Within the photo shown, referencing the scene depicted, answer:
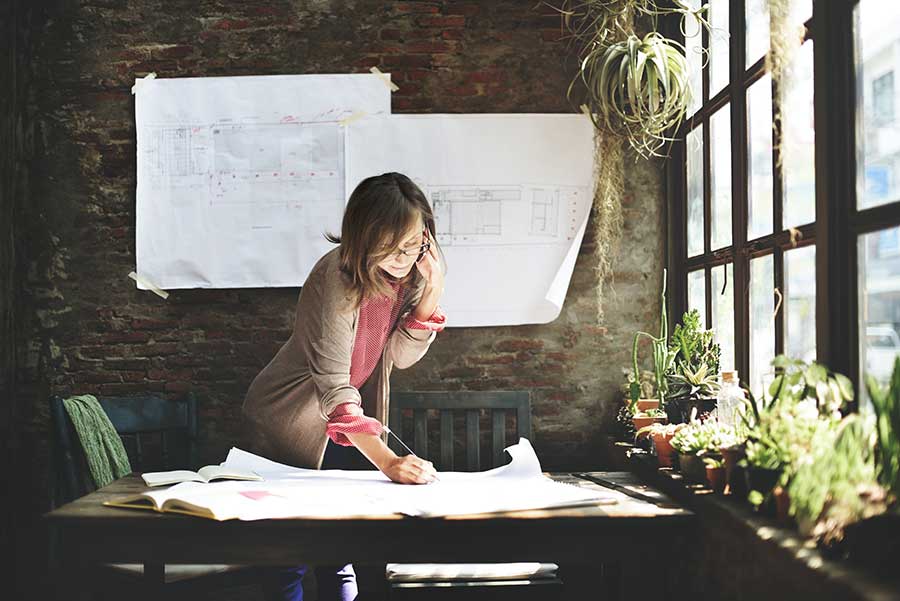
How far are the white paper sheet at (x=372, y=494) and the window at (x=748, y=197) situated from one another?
68 centimetres

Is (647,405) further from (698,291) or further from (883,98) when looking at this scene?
(883,98)

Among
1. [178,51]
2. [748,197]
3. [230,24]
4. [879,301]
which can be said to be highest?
[230,24]

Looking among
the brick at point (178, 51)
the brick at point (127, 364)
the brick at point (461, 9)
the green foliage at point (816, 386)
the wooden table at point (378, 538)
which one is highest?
the brick at point (461, 9)

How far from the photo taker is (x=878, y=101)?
1.84m

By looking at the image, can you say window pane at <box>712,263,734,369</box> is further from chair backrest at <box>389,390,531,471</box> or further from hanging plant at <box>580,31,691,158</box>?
chair backrest at <box>389,390,531,471</box>

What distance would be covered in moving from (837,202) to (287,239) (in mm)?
2326

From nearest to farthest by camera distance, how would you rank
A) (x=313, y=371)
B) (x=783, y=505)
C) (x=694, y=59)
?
(x=783, y=505) → (x=313, y=371) → (x=694, y=59)

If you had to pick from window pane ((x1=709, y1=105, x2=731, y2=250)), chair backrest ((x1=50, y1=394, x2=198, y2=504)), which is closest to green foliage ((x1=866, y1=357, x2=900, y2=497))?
window pane ((x1=709, y1=105, x2=731, y2=250))

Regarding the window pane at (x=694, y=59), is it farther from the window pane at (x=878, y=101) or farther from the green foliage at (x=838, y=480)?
the green foliage at (x=838, y=480)

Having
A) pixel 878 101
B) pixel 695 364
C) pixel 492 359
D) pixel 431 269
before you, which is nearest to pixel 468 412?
pixel 492 359

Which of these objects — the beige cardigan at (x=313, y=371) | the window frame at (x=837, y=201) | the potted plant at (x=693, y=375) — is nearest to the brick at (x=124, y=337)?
the beige cardigan at (x=313, y=371)

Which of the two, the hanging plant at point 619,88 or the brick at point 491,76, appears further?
the brick at point 491,76

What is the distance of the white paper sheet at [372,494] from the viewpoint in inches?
79.7

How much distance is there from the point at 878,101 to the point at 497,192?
1976mm
